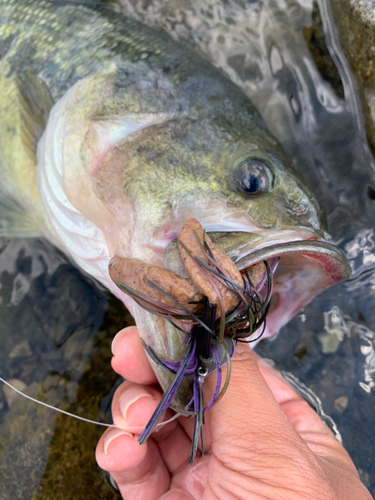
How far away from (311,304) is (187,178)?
137 cm

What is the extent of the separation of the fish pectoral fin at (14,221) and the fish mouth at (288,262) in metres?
1.40

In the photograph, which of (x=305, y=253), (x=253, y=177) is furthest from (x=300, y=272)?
(x=253, y=177)

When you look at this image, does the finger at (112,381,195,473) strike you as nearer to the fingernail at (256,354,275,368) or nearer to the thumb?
the thumb

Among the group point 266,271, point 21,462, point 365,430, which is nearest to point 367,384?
point 365,430

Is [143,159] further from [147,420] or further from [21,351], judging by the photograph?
[21,351]

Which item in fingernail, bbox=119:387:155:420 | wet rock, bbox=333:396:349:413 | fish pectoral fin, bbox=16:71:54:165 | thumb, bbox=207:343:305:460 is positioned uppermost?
fish pectoral fin, bbox=16:71:54:165

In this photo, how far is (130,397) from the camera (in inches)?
64.2

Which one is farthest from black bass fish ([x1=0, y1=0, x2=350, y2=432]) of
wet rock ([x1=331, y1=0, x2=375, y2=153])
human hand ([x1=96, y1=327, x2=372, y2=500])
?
wet rock ([x1=331, y1=0, x2=375, y2=153])

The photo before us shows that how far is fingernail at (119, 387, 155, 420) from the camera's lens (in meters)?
1.61

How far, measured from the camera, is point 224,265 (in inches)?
44.2

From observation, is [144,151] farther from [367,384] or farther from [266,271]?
[367,384]

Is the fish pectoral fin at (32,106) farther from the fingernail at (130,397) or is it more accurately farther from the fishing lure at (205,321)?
the fingernail at (130,397)

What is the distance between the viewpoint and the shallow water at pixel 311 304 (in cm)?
221

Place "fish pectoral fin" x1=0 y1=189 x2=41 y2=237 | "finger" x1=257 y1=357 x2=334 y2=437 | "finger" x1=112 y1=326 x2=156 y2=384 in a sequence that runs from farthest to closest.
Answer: "fish pectoral fin" x1=0 y1=189 x2=41 y2=237 < "finger" x1=257 y1=357 x2=334 y2=437 < "finger" x1=112 y1=326 x2=156 y2=384
